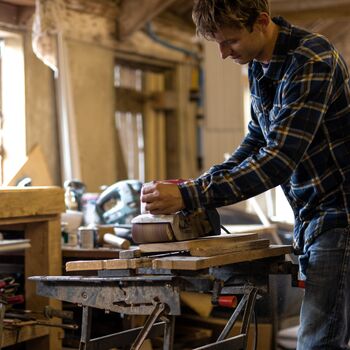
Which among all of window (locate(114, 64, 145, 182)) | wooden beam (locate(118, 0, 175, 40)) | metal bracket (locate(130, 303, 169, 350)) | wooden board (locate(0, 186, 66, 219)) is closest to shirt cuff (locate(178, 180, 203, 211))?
metal bracket (locate(130, 303, 169, 350))

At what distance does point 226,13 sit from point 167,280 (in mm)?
713

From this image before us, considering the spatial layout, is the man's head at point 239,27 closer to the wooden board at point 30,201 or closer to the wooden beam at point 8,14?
the wooden board at point 30,201

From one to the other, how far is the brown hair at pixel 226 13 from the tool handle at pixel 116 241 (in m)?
1.36

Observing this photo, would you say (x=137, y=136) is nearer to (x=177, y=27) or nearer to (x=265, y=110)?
(x=177, y=27)

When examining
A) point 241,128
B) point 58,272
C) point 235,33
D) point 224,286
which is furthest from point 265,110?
point 241,128

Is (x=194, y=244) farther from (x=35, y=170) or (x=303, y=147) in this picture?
(x=35, y=170)

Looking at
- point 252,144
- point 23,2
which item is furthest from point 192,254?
point 23,2

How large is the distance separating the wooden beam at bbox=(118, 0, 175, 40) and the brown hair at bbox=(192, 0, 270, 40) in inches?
136

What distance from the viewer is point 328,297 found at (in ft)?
6.27

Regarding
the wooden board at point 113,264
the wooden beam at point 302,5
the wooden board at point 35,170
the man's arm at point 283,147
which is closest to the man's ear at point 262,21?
the man's arm at point 283,147

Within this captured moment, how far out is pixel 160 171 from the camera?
630 cm

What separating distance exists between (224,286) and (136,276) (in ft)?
1.15

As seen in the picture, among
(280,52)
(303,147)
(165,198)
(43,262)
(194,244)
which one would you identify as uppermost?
(280,52)

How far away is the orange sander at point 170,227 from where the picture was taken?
6.61ft
